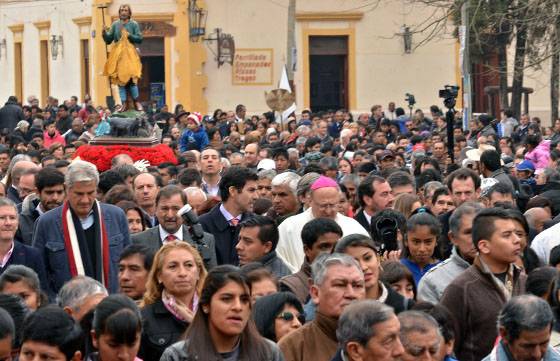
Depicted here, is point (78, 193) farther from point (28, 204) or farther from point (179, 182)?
point (179, 182)

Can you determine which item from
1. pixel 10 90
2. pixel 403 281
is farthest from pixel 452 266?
pixel 10 90

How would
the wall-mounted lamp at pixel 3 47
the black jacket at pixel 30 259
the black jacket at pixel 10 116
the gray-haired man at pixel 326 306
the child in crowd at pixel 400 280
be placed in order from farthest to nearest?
the wall-mounted lamp at pixel 3 47, the black jacket at pixel 10 116, the black jacket at pixel 30 259, the child in crowd at pixel 400 280, the gray-haired man at pixel 326 306

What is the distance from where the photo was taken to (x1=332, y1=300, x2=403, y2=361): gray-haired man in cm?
713

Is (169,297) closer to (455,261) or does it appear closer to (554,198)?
(455,261)

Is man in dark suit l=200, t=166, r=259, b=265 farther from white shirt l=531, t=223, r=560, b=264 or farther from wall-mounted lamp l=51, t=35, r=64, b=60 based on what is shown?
wall-mounted lamp l=51, t=35, r=64, b=60

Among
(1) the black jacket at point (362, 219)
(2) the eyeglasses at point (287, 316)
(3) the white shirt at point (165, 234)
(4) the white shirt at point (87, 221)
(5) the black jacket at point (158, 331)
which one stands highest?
(4) the white shirt at point (87, 221)

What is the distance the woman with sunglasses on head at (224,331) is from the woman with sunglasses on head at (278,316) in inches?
29.2

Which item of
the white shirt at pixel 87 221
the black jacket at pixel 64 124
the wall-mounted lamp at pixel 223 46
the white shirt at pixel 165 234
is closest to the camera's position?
the white shirt at pixel 87 221

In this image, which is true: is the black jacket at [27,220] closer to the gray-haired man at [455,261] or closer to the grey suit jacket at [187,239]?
the grey suit jacket at [187,239]

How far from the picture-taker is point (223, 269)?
311 inches

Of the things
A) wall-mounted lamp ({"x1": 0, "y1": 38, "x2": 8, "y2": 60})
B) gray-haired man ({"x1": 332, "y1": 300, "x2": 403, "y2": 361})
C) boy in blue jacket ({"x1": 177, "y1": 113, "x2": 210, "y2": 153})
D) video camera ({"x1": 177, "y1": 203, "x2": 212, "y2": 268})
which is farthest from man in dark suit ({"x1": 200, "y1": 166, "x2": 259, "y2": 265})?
wall-mounted lamp ({"x1": 0, "y1": 38, "x2": 8, "y2": 60})

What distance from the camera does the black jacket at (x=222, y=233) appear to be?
12.3 metres

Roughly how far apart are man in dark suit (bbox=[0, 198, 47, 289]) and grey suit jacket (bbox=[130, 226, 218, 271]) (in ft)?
2.51

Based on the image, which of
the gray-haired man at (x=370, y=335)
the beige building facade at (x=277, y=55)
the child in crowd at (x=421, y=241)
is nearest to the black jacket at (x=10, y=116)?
the beige building facade at (x=277, y=55)
